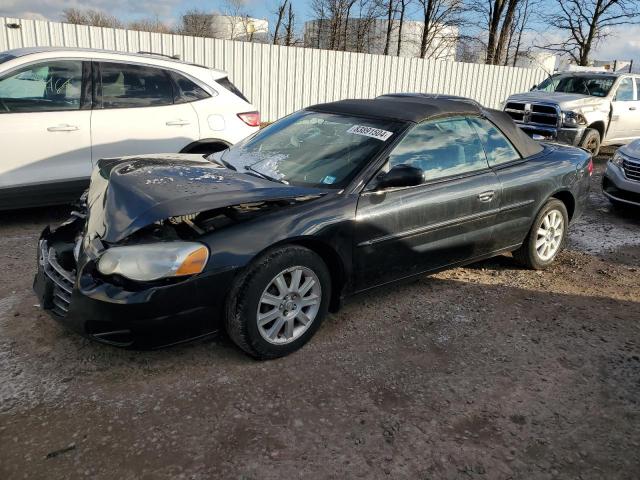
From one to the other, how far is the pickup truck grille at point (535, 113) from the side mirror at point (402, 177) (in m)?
7.87

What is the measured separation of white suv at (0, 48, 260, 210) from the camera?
5.02 m

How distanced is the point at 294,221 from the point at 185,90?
3536 millimetres

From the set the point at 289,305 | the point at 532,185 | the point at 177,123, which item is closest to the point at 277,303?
the point at 289,305

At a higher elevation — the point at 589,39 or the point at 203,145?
the point at 589,39

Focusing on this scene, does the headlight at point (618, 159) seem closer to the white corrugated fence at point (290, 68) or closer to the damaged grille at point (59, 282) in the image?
the damaged grille at point (59, 282)

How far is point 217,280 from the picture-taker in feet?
9.27

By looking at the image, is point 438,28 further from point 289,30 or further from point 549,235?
point 549,235

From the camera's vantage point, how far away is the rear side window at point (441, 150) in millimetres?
3691

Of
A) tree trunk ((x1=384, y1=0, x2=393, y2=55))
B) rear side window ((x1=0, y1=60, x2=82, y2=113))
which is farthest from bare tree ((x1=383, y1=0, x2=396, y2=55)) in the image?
rear side window ((x1=0, y1=60, x2=82, y2=113))

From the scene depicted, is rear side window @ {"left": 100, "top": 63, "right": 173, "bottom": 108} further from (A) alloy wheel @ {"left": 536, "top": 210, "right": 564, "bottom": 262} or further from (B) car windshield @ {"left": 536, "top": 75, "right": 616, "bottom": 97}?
(B) car windshield @ {"left": 536, "top": 75, "right": 616, "bottom": 97}

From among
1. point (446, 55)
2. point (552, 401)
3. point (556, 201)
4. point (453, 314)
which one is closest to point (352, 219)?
point (453, 314)

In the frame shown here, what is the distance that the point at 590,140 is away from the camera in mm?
10539

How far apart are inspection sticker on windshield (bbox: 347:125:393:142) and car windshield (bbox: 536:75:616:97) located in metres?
9.31

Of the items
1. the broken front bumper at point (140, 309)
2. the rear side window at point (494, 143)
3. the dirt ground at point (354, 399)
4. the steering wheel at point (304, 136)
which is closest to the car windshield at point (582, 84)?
the rear side window at point (494, 143)
